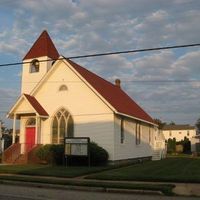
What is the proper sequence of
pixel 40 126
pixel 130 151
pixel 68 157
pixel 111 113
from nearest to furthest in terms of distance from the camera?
pixel 68 157
pixel 111 113
pixel 40 126
pixel 130 151

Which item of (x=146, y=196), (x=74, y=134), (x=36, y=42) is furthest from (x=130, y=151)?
(x=146, y=196)

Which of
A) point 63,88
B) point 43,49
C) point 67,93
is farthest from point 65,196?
point 43,49

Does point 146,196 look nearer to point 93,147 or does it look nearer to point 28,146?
point 93,147

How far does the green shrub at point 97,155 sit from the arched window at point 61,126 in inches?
103

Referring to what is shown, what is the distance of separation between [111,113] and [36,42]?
1070 cm

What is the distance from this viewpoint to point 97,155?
92.3ft

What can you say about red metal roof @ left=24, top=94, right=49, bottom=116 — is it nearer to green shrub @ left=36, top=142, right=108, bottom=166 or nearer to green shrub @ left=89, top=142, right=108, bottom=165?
green shrub @ left=36, top=142, right=108, bottom=166

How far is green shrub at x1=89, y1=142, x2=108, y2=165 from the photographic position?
28109 millimetres

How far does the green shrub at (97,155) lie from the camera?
92.2ft

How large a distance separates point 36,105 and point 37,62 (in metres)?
5.09

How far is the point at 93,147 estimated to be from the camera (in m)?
28.4

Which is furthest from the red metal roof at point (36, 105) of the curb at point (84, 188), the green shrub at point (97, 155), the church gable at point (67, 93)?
the curb at point (84, 188)

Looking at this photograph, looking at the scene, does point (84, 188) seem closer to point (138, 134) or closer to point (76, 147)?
point (76, 147)

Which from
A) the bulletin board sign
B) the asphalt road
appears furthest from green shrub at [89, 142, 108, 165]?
the asphalt road
